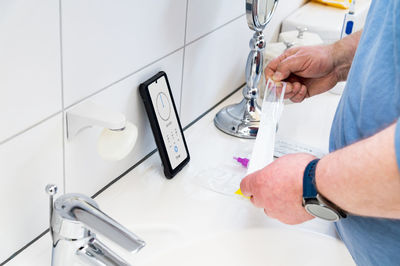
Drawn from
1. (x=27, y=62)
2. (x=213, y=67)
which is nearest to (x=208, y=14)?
(x=213, y=67)

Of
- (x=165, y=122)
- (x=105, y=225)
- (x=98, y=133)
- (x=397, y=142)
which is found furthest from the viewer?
(x=165, y=122)

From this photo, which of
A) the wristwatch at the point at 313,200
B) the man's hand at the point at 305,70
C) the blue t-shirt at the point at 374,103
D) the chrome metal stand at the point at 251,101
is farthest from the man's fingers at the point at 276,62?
the wristwatch at the point at 313,200

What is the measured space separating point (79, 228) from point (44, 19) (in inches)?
10.1

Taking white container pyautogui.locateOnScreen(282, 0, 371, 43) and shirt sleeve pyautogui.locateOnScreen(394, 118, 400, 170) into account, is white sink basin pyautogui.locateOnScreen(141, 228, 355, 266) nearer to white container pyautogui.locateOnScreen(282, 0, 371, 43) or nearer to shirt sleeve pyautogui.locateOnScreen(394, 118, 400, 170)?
shirt sleeve pyautogui.locateOnScreen(394, 118, 400, 170)

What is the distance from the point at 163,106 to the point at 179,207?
7.0 inches

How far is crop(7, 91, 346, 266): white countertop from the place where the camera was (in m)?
0.91

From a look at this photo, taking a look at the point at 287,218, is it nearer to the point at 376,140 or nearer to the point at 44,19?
the point at 376,140

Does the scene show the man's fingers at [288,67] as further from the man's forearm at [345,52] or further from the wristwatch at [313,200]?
the wristwatch at [313,200]

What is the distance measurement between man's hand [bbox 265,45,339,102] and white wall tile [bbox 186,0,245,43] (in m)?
0.16

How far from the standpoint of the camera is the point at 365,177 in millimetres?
613

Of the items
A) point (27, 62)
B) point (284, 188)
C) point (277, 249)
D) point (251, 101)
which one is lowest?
point (277, 249)

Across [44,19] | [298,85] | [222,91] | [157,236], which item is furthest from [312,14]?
[44,19]

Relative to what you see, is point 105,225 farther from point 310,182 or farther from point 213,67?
point 213,67

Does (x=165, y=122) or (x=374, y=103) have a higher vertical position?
(x=374, y=103)
